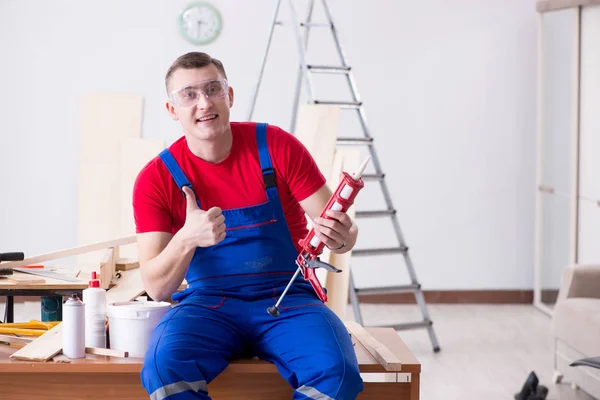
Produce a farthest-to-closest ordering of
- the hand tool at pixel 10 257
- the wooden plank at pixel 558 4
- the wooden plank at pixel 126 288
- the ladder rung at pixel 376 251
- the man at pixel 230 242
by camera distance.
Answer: the wooden plank at pixel 558 4 < the ladder rung at pixel 376 251 < the hand tool at pixel 10 257 < the wooden plank at pixel 126 288 < the man at pixel 230 242

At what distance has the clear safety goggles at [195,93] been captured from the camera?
2.79 metres

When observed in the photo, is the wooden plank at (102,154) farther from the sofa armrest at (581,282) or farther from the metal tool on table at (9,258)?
the sofa armrest at (581,282)

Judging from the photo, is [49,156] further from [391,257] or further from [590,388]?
[590,388]

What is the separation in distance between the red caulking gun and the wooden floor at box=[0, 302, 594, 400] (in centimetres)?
215

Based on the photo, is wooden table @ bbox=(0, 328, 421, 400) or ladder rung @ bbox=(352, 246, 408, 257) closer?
wooden table @ bbox=(0, 328, 421, 400)

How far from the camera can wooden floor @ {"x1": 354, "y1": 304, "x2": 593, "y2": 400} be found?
4672 mm

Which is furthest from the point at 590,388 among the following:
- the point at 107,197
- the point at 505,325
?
the point at 107,197

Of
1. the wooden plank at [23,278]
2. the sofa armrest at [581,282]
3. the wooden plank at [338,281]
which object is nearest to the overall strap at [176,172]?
the wooden plank at [23,278]

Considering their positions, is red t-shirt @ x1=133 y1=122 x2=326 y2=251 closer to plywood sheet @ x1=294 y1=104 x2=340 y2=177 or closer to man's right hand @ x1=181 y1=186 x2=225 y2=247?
man's right hand @ x1=181 y1=186 x2=225 y2=247

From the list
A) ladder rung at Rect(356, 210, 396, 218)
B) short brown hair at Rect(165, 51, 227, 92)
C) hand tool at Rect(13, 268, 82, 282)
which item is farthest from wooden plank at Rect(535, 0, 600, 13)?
hand tool at Rect(13, 268, 82, 282)

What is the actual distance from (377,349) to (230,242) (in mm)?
548

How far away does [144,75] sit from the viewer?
674 centimetres

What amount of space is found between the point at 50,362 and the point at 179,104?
2.89ft

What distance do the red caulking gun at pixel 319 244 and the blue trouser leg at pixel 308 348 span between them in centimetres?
5
